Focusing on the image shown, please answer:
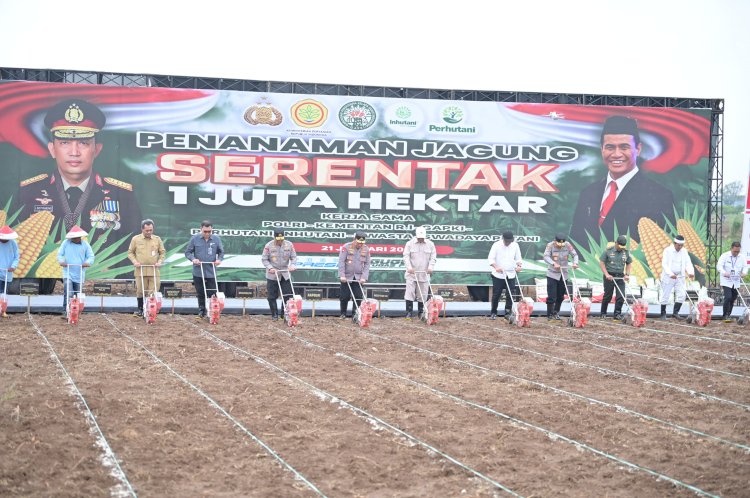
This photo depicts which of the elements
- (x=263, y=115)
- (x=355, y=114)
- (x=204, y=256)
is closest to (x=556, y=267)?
(x=204, y=256)

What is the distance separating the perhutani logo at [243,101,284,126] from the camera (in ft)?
70.3

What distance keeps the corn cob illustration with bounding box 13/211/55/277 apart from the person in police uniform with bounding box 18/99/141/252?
22cm

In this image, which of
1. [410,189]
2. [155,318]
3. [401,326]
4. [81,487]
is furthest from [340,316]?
[81,487]

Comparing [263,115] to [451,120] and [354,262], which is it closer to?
[451,120]

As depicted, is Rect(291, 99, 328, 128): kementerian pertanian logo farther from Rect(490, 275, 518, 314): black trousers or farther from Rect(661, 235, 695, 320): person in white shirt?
Rect(661, 235, 695, 320): person in white shirt

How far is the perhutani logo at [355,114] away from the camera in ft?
71.1

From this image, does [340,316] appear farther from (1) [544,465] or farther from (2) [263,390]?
(1) [544,465]

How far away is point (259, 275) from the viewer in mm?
21375

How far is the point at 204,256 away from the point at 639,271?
428 inches

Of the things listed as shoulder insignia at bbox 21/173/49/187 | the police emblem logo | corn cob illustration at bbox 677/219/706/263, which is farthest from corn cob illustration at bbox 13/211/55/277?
corn cob illustration at bbox 677/219/706/263

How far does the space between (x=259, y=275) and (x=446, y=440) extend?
547 inches

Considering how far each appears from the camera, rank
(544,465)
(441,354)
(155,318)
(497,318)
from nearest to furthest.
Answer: (544,465)
(441,354)
(155,318)
(497,318)

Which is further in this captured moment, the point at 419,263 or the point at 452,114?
the point at 452,114

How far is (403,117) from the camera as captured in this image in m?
21.9
